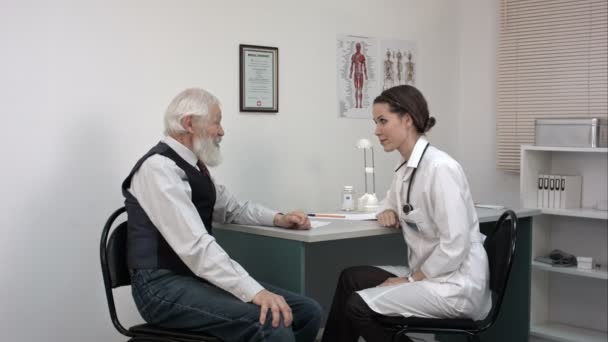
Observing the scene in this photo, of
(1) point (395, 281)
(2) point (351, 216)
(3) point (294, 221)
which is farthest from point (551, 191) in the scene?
(3) point (294, 221)

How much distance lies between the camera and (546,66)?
13.0 feet

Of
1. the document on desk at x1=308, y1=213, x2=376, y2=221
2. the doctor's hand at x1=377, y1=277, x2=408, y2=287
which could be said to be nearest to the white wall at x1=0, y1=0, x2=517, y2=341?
the document on desk at x1=308, y1=213, x2=376, y2=221

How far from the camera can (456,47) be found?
174 inches

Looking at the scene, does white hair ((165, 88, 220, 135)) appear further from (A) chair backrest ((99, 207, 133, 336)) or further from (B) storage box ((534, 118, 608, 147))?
(B) storage box ((534, 118, 608, 147))

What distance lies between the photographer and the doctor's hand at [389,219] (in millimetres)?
2736

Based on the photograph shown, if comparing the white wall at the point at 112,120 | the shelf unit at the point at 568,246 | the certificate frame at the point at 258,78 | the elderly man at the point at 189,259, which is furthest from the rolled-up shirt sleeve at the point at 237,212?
the shelf unit at the point at 568,246

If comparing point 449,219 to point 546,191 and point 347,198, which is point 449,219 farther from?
point 546,191

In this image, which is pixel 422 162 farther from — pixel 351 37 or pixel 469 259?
pixel 351 37

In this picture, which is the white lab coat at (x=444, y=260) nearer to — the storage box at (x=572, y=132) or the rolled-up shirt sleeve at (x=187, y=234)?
the rolled-up shirt sleeve at (x=187, y=234)

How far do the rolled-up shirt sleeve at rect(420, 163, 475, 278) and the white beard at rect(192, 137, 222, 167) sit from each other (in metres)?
0.79

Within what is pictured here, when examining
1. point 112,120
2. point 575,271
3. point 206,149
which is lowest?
point 575,271

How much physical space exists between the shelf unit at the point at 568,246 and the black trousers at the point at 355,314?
142 centimetres

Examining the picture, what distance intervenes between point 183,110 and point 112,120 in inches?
24.7

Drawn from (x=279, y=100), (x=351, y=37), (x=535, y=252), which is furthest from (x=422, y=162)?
(x=535, y=252)
